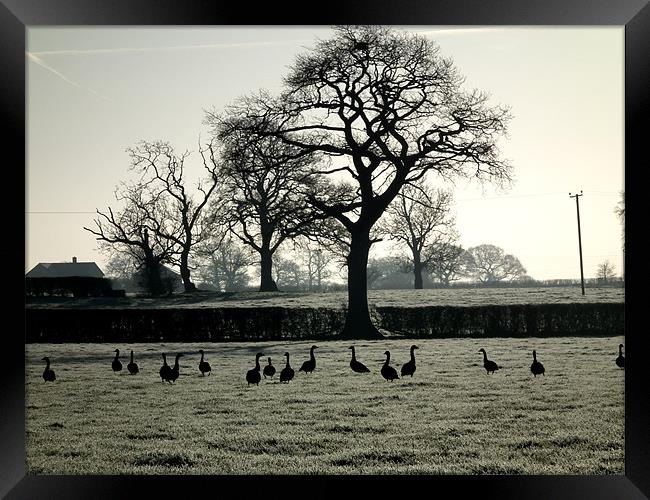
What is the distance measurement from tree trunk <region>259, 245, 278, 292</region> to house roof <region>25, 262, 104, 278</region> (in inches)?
216

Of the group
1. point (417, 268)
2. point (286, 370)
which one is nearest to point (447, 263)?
point (417, 268)

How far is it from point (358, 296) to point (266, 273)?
12.1 feet

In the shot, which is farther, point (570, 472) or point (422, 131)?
point (422, 131)

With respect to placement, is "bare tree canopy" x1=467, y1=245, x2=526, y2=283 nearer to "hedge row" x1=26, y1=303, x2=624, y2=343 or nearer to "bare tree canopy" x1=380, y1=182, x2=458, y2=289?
"bare tree canopy" x1=380, y1=182, x2=458, y2=289

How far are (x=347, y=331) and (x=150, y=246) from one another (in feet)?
24.7

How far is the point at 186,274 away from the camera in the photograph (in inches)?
749

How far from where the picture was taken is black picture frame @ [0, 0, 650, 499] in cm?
421

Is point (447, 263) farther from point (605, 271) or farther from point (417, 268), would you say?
point (605, 271)

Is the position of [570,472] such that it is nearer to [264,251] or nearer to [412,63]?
[412,63]

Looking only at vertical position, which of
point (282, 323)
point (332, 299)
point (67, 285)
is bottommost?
point (282, 323)
